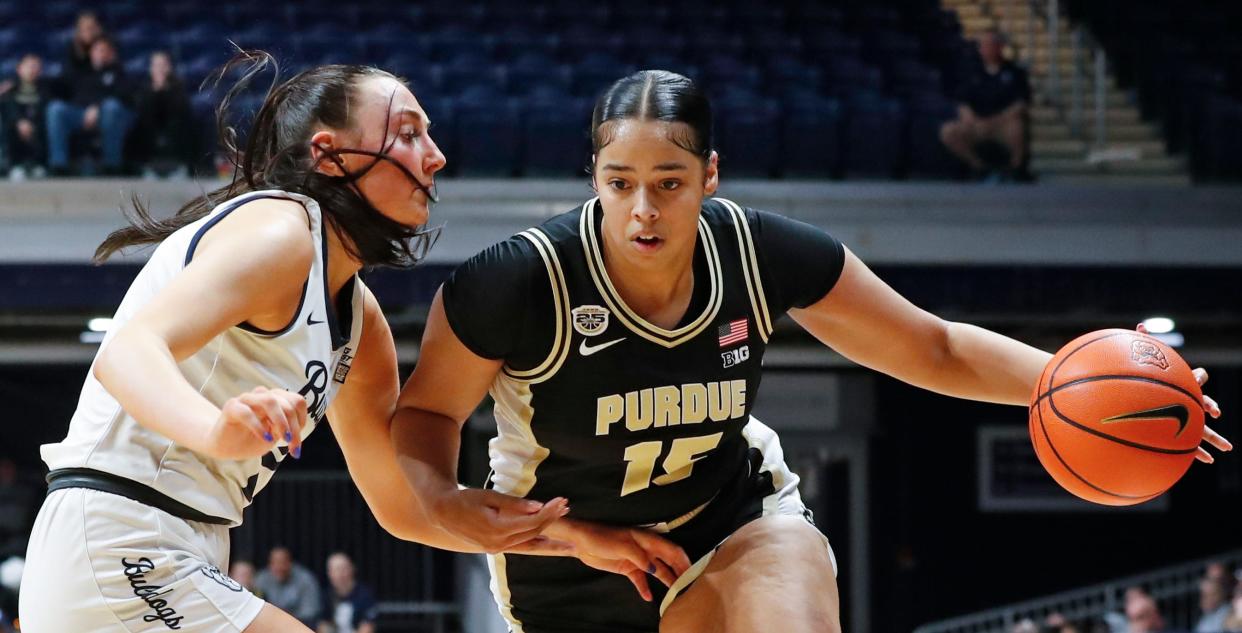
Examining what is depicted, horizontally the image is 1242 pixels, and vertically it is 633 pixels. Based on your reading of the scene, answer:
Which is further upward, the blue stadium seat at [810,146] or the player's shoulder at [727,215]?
the player's shoulder at [727,215]

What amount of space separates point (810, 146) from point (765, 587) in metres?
6.90

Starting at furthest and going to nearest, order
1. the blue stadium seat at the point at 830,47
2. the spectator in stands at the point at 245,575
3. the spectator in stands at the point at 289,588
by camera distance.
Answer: the blue stadium seat at the point at 830,47 → the spectator in stands at the point at 289,588 → the spectator in stands at the point at 245,575

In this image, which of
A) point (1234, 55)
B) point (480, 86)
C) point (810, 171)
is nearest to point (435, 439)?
point (810, 171)

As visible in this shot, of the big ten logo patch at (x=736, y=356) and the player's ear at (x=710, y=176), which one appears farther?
the big ten logo patch at (x=736, y=356)

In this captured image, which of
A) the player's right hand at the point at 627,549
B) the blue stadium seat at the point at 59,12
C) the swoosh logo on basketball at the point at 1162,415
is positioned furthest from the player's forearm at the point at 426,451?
the blue stadium seat at the point at 59,12

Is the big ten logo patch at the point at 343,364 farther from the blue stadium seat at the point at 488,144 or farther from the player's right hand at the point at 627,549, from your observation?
the blue stadium seat at the point at 488,144

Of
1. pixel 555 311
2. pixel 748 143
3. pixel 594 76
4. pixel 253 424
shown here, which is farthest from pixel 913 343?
pixel 594 76

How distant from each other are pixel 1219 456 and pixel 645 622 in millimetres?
10854

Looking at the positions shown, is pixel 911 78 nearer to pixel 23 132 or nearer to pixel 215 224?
pixel 23 132

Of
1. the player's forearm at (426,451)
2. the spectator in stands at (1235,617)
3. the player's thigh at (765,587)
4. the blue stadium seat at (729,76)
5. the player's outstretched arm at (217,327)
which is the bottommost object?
the spectator in stands at (1235,617)

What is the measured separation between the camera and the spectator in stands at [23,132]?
A: 900 cm

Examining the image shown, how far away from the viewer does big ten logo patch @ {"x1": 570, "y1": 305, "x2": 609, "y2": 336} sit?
3.01 m

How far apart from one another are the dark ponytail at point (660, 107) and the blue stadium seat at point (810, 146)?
6653mm

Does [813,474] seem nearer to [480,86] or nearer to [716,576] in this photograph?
[480,86]
